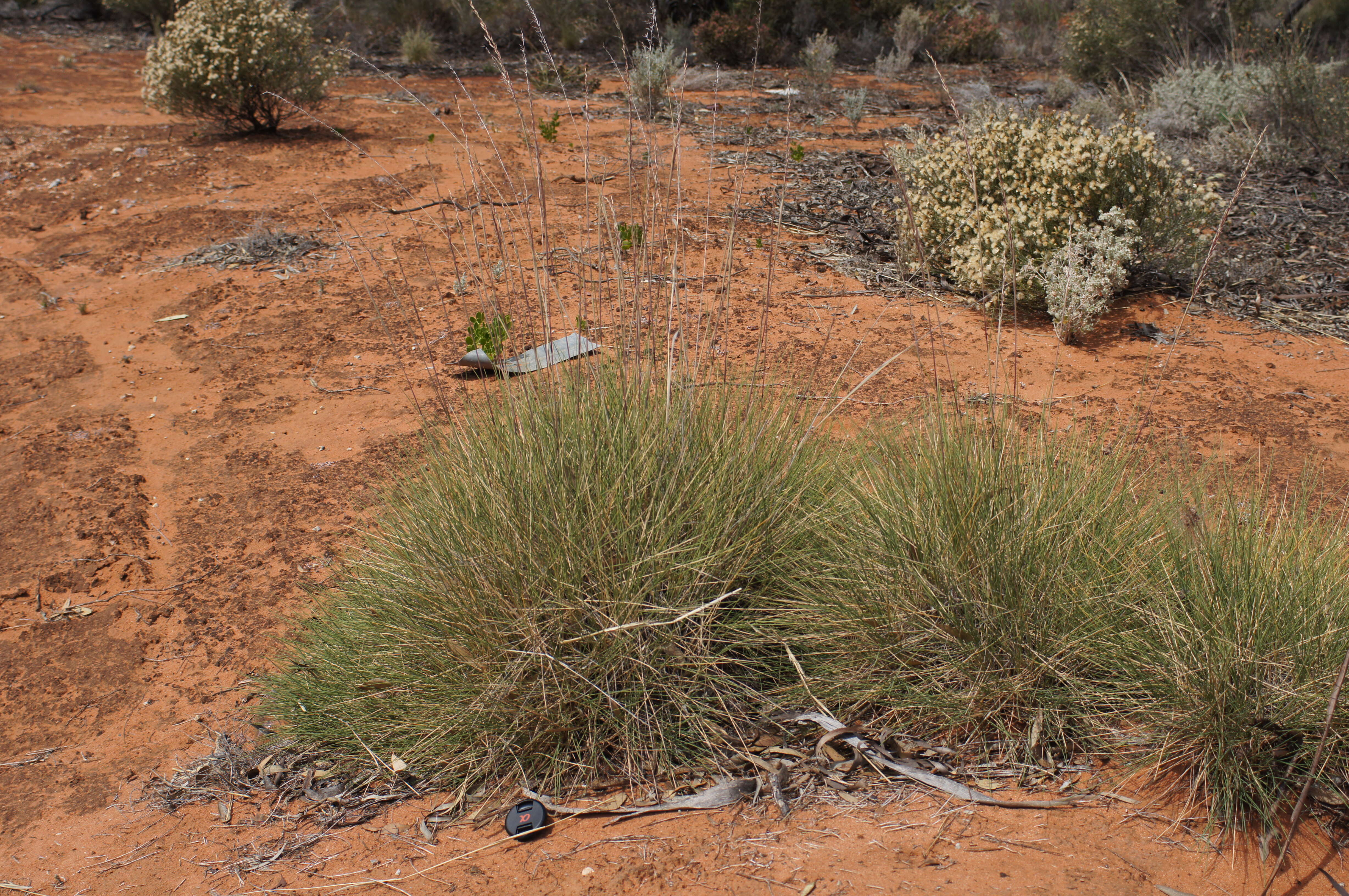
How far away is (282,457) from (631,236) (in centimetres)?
202

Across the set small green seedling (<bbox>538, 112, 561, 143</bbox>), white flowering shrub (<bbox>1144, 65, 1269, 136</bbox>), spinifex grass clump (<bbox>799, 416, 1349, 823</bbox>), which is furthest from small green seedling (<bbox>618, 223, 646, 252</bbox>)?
white flowering shrub (<bbox>1144, 65, 1269, 136</bbox>)

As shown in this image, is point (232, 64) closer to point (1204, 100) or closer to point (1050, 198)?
point (1050, 198)

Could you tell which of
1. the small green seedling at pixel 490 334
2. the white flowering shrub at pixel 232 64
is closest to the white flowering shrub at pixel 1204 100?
the small green seedling at pixel 490 334

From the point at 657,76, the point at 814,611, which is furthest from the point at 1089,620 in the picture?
the point at 657,76

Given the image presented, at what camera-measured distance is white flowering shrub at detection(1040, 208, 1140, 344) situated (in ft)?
15.8

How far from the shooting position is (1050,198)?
529 centimetres

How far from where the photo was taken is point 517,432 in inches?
105

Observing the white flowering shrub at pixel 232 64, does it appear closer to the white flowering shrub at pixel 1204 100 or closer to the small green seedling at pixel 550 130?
the small green seedling at pixel 550 130

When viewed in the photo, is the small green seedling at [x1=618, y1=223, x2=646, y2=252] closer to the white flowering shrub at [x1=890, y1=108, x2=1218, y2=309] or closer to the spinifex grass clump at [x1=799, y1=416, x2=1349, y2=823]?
the spinifex grass clump at [x1=799, y1=416, x2=1349, y2=823]

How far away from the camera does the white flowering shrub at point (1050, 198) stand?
5.14 meters

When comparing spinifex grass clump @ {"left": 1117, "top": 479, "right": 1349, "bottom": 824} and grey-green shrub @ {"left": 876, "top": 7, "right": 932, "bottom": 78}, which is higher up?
grey-green shrub @ {"left": 876, "top": 7, "right": 932, "bottom": 78}

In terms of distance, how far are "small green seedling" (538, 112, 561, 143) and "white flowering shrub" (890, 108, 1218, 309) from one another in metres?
2.49

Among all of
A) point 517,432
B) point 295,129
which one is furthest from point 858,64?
point 517,432

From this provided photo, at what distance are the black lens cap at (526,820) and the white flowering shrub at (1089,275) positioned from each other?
357 centimetres
